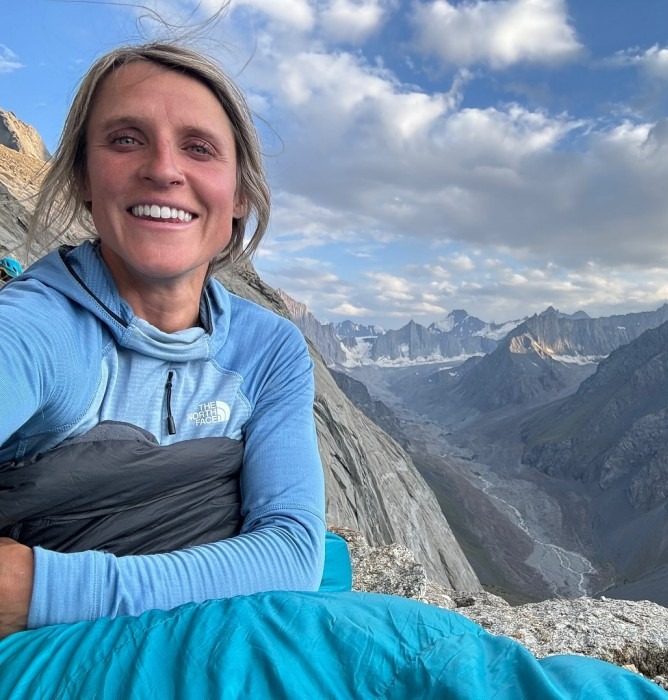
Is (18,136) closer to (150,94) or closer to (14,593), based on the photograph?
(150,94)

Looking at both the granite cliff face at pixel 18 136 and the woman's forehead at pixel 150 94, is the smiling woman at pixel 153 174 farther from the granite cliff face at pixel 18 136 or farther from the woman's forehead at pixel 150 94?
the granite cliff face at pixel 18 136

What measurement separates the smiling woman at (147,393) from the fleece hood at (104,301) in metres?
0.01

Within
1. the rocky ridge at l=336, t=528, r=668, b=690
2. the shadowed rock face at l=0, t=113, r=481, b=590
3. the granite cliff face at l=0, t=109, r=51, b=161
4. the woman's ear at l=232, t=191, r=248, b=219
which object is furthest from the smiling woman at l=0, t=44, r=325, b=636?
the granite cliff face at l=0, t=109, r=51, b=161

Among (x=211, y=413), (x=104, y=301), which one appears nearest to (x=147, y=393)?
(x=211, y=413)

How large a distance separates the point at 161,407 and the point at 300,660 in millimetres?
1991

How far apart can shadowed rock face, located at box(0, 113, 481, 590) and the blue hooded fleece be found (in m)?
22.3

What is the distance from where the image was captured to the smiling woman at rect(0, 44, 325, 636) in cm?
294

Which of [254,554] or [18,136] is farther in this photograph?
[18,136]

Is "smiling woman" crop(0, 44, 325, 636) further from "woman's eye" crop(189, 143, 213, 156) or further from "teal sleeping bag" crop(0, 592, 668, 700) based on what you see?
"teal sleeping bag" crop(0, 592, 668, 700)

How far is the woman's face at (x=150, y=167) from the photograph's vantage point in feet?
11.8

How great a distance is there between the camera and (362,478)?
42406 millimetres

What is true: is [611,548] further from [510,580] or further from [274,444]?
[274,444]

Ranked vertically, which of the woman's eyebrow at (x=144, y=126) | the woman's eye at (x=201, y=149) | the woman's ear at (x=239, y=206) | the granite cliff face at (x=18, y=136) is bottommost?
the woman's ear at (x=239, y=206)

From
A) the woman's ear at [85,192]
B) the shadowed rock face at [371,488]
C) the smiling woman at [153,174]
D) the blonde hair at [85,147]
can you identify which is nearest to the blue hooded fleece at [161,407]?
the smiling woman at [153,174]
